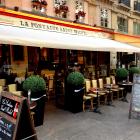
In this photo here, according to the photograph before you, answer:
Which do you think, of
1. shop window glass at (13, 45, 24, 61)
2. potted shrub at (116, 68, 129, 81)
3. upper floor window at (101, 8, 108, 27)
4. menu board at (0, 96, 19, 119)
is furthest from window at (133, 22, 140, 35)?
menu board at (0, 96, 19, 119)

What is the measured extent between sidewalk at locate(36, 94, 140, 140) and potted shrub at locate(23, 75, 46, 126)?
0.29 m

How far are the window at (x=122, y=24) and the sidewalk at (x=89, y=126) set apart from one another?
13.3m

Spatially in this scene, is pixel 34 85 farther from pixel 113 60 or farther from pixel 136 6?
pixel 136 6

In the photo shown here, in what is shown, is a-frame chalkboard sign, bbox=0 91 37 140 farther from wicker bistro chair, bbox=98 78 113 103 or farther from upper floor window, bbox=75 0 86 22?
upper floor window, bbox=75 0 86 22

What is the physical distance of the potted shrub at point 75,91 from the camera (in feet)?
29.2

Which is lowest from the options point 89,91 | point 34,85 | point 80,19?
point 89,91

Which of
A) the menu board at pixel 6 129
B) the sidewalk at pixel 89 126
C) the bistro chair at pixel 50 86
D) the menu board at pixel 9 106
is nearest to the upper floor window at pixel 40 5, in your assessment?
the bistro chair at pixel 50 86

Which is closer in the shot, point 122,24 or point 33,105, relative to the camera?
point 33,105

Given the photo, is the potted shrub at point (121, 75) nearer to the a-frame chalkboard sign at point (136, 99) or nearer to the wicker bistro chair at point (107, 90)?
the wicker bistro chair at point (107, 90)

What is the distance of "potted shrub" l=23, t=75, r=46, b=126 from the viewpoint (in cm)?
737

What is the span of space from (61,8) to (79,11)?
1830mm

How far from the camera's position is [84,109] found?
372 inches

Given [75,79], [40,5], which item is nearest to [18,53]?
[40,5]

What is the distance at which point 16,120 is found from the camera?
15.8 feet
